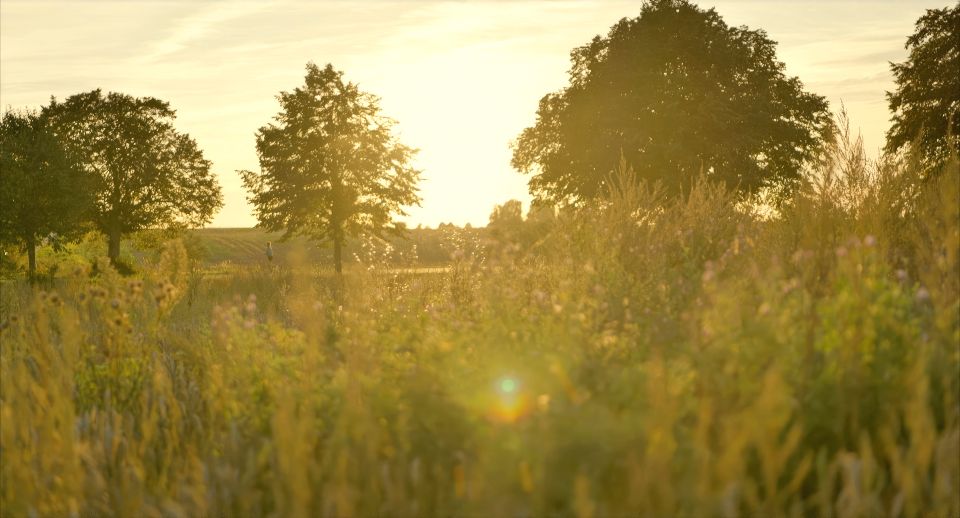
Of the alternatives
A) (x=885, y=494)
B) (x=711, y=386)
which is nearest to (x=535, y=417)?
(x=711, y=386)

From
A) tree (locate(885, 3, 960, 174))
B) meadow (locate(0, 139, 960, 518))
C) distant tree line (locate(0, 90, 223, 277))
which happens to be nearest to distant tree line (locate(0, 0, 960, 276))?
tree (locate(885, 3, 960, 174))

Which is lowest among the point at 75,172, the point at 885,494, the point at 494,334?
the point at 885,494

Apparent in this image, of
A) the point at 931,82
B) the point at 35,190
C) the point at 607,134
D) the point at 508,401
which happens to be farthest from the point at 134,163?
the point at 508,401

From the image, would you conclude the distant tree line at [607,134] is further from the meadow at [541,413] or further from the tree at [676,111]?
the meadow at [541,413]

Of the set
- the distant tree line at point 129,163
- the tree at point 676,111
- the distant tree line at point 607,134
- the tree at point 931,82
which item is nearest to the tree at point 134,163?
the distant tree line at point 129,163

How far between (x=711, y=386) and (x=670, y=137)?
26.4 metres

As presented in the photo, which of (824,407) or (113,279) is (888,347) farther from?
(113,279)

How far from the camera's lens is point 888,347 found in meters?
3.73

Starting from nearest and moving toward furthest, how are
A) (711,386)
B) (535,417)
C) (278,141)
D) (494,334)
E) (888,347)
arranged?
(535,417), (711,386), (888,347), (494,334), (278,141)

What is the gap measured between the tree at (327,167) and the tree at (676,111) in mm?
5678

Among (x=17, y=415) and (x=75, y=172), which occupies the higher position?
(x=75, y=172)

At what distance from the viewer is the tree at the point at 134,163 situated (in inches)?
1503

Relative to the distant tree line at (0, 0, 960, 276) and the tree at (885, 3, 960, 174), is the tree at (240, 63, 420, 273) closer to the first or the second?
the distant tree line at (0, 0, 960, 276)

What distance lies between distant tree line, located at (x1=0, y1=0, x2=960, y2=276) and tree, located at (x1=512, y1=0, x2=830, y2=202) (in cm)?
5
